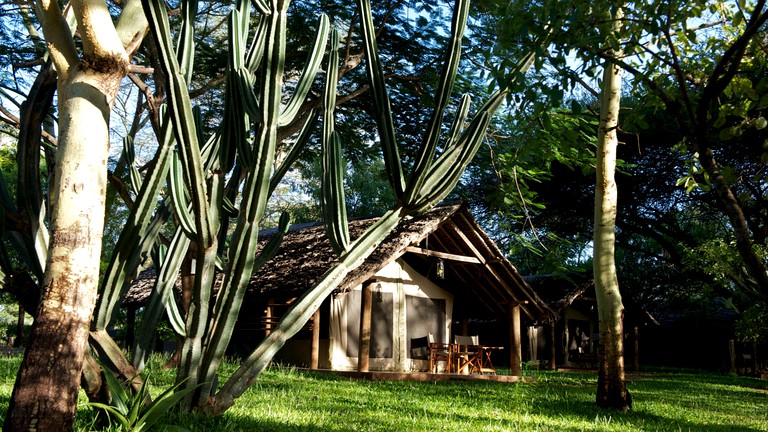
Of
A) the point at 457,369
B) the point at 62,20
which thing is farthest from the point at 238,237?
the point at 457,369

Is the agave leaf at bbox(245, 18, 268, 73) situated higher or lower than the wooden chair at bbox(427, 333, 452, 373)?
higher

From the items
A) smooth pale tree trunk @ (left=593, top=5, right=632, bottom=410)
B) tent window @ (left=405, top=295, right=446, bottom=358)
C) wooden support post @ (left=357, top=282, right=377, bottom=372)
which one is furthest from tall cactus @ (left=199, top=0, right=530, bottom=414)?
tent window @ (left=405, top=295, right=446, bottom=358)

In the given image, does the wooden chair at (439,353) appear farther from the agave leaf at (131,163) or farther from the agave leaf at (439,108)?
the agave leaf at (131,163)

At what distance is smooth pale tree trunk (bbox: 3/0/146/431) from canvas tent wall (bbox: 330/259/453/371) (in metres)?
12.0

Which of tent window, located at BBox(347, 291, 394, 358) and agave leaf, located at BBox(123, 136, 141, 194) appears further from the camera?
tent window, located at BBox(347, 291, 394, 358)

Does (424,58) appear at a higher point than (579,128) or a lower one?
higher

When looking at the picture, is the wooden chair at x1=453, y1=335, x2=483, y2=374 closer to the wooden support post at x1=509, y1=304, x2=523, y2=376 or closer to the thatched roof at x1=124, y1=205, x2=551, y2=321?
the wooden support post at x1=509, y1=304, x2=523, y2=376

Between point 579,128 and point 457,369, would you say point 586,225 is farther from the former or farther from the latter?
point 579,128

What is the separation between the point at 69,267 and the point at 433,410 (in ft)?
17.2

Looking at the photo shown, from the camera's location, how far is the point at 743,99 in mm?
5168

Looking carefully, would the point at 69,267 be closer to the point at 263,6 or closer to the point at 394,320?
the point at 263,6

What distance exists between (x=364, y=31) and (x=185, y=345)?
285cm

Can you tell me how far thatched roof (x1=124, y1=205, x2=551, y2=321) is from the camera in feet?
48.3

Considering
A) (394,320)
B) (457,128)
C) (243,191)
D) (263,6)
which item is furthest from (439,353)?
(263,6)
